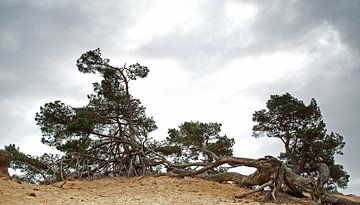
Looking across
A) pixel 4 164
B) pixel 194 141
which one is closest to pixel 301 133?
pixel 194 141

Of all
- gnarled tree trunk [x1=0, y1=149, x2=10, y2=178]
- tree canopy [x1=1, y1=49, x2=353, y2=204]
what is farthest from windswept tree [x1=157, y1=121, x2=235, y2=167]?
gnarled tree trunk [x1=0, y1=149, x2=10, y2=178]

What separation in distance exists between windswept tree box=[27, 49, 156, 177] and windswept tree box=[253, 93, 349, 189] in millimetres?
7143

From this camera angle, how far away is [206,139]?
2517cm

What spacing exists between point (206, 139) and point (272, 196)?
41.7 ft

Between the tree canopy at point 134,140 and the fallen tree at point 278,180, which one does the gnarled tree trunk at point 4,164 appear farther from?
the fallen tree at point 278,180

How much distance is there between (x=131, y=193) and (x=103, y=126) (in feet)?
27.5

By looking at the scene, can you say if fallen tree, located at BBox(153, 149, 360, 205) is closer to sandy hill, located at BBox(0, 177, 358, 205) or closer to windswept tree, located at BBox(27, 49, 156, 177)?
sandy hill, located at BBox(0, 177, 358, 205)

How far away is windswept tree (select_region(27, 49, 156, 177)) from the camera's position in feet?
61.0

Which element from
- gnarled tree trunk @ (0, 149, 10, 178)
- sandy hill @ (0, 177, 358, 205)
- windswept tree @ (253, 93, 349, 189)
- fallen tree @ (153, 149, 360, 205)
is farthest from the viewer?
windswept tree @ (253, 93, 349, 189)

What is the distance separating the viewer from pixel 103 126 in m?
21.0

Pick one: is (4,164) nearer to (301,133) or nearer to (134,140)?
(134,140)

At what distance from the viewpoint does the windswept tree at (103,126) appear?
18578 millimetres

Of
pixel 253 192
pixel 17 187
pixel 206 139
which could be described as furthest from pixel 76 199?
pixel 206 139

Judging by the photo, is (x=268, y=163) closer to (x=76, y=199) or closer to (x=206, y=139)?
(x=76, y=199)
